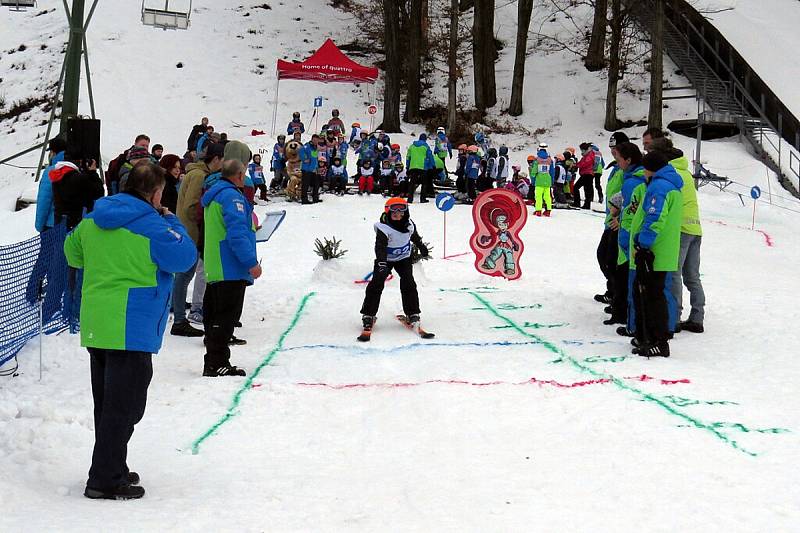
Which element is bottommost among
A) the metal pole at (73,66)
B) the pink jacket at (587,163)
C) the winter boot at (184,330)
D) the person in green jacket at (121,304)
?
the winter boot at (184,330)

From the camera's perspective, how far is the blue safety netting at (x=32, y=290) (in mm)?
6875

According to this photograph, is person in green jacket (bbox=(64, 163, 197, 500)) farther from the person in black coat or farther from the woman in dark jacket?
the woman in dark jacket

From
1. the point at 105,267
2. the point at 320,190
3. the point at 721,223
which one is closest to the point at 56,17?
the point at 320,190

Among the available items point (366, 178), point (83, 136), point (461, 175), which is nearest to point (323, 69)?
point (366, 178)

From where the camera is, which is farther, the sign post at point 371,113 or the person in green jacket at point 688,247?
the sign post at point 371,113

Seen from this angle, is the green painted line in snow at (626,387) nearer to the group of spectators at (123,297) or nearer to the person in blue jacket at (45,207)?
the group of spectators at (123,297)

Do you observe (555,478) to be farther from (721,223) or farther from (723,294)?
(721,223)

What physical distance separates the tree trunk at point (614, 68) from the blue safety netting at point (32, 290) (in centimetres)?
2289

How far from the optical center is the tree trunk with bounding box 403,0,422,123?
29.2m

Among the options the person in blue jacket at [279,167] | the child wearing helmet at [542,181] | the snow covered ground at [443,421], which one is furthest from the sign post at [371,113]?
the snow covered ground at [443,421]

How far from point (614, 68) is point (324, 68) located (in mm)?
9704

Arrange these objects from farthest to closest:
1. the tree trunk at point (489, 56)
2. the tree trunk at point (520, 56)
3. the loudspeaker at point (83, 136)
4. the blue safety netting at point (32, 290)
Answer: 1. the tree trunk at point (520, 56)
2. the tree trunk at point (489, 56)
3. the loudspeaker at point (83, 136)
4. the blue safety netting at point (32, 290)

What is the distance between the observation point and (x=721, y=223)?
1814cm

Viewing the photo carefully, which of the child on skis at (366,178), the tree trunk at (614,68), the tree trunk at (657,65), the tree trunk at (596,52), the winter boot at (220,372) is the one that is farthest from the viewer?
the tree trunk at (596,52)
